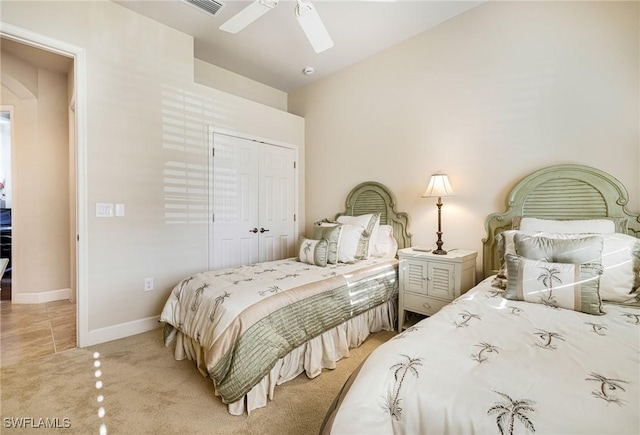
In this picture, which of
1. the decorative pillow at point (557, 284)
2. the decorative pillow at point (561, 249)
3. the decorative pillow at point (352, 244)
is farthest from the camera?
the decorative pillow at point (352, 244)

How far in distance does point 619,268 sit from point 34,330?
4634 millimetres

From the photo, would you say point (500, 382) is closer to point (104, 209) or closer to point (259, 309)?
point (259, 309)

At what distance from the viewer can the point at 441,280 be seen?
240cm

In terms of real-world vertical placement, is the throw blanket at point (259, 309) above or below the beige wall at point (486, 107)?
below

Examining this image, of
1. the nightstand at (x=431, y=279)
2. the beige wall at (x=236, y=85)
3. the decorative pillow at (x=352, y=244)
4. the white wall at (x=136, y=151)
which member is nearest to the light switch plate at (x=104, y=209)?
the white wall at (x=136, y=151)

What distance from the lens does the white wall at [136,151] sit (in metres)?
2.45

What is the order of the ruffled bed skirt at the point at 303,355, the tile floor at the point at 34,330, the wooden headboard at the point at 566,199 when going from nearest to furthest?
the ruffled bed skirt at the point at 303,355 < the wooden headboard at the point at 566,199 < the tile floor at the point at 34,330

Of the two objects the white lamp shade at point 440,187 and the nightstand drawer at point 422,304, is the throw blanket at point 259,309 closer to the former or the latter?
the nightstand drawer at point 422,304

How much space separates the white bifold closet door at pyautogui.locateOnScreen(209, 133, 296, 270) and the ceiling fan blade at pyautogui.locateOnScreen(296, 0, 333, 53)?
5.45 feet

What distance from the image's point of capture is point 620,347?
1051mm

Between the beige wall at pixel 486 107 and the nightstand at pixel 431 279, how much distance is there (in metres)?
0.32

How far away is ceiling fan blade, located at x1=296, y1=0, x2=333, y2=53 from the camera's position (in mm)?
1811

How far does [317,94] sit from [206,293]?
3.11m

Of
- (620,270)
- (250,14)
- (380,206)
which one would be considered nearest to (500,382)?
(620,270)
